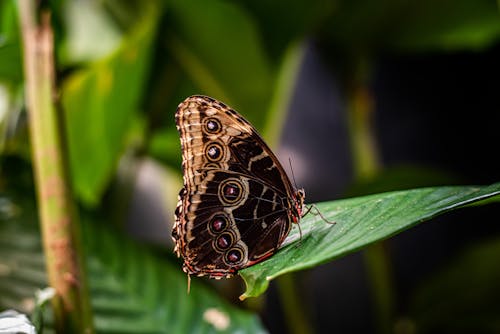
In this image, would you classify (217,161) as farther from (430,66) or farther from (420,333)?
(430,66)

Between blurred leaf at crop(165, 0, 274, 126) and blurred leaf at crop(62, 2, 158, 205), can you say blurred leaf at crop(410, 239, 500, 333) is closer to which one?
blurred leaf at crop(165, 0, 274, 126)

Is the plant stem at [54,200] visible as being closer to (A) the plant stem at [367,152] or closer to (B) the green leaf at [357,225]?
(B) the green leaf at [357,225]

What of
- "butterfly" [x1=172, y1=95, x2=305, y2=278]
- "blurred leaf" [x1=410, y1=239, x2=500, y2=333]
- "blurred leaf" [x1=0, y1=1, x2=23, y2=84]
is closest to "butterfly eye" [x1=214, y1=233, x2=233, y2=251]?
"butterfly" [x1=172, y1=95, x2=305, y2=278]

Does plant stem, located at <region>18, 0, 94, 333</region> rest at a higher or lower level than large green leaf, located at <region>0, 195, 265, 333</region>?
higher

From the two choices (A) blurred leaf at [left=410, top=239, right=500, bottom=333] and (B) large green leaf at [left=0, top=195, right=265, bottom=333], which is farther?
(A) blurred leaf at [left=410, top=239, right=500, bottom=333]

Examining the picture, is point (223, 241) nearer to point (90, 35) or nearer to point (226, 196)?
point (226, 196)

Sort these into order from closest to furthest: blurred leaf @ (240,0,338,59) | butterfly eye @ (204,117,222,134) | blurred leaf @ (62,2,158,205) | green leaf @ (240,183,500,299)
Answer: green leaf @ (240,183,500,299)
butterfly eye @ (204,117,222,134)
blurred leaf @ (62,2,158,205)
blurred leaf @ (240,0,338,59)

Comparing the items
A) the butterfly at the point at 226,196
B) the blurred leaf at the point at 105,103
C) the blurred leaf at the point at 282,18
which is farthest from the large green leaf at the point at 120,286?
the blurred leaf at the point at 282,18
